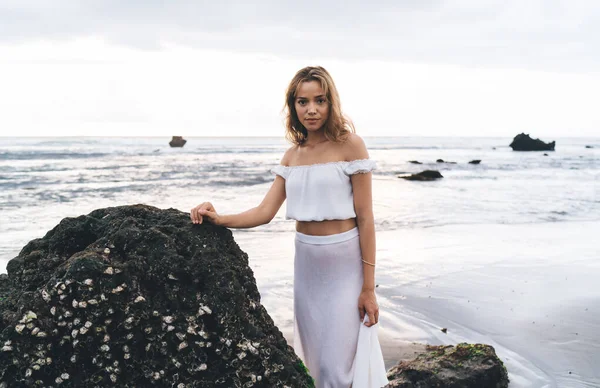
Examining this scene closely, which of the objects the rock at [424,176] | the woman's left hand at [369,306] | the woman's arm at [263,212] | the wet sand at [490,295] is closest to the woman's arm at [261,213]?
the woman's arm at [263,212]

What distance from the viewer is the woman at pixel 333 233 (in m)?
3.41

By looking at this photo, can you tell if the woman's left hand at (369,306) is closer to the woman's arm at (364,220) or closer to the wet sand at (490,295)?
the woman's arm at (364,220)

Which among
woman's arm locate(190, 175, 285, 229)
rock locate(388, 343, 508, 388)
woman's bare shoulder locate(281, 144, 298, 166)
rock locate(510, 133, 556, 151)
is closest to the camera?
woman's arm locate(190, 175, 285, 229)

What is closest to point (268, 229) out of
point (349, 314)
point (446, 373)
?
point (446, 373)

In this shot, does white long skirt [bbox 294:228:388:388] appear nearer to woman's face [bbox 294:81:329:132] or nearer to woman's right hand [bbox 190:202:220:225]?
woman's right hand [bbox 190:202:220:225]

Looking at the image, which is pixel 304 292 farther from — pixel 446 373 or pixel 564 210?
pixel 564 210

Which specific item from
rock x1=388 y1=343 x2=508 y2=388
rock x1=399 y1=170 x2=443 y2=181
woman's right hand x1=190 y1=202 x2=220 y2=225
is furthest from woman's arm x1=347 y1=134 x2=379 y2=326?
rock x1=399 y1=170 x2=443 y2=181

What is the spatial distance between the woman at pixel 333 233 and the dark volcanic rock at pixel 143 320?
32 cm

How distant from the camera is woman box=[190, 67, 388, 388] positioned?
134 inches

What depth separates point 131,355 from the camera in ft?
9.67

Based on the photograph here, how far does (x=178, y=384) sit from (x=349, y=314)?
117cm

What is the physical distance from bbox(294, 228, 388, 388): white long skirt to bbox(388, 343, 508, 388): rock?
1.25m

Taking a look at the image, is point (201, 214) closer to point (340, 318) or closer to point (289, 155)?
point (289, 155)

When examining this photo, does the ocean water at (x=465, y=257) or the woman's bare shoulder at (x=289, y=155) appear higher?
the woman's bare shoulder at (x=289, y=155)
